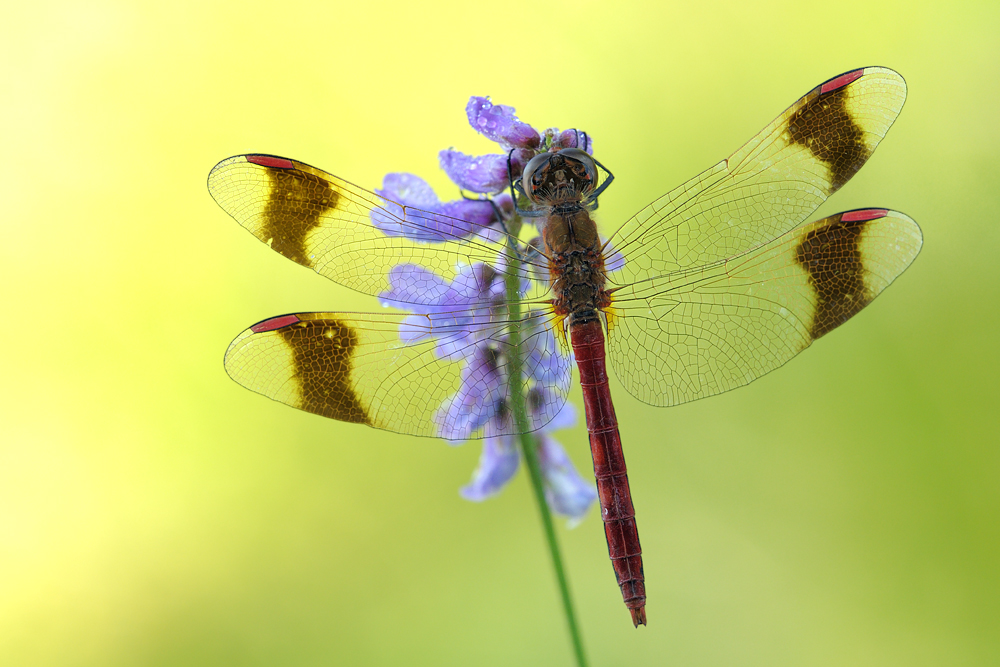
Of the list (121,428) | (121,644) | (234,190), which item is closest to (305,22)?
(121,428)

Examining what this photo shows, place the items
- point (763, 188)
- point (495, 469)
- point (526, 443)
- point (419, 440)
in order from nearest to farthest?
point (526, 443) < point (763, 188) < point (495, 469) < point (419, 440)

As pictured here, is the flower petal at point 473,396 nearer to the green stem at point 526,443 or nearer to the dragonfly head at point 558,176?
the green stem at point 526,443

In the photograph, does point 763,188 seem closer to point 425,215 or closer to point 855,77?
point 855,77

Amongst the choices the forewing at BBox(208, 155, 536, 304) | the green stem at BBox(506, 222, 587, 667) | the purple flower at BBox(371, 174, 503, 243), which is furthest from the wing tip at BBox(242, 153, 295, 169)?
the green stem at BBox(506, 222, 587, 667)

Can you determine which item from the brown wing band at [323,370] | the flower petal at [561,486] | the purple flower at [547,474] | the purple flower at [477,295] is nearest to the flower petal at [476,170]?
the purple flower at [477,295]

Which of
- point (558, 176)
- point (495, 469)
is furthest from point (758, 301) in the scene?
point (495, 469)

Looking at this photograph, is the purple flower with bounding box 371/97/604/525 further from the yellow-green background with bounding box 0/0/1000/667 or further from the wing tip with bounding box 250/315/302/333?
the yellow-green background with bounding box 0/0/1000/667
